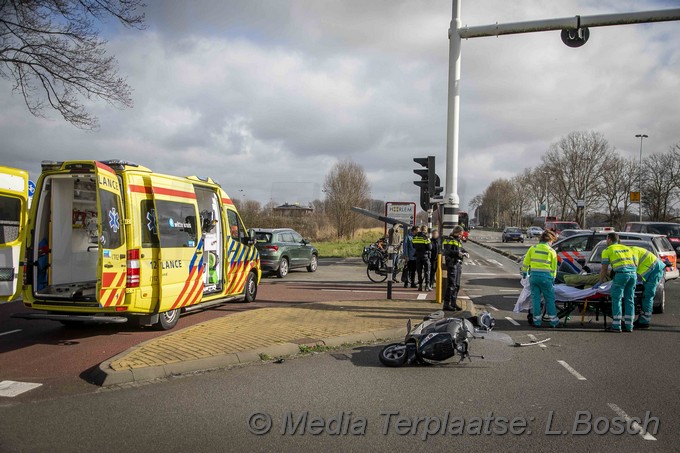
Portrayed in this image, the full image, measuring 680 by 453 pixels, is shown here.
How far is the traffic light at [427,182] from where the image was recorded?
447 inches

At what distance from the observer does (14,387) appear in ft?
18.8

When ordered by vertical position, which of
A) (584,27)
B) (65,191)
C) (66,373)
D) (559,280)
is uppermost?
(584,27)

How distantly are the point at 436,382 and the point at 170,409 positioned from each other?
2.87 metres

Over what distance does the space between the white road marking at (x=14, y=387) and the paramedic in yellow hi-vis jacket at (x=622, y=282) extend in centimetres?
869

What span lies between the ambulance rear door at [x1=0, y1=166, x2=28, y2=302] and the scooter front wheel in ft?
20.1

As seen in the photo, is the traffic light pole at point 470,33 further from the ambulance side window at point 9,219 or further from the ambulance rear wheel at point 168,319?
the ambulance side window at point 9,219

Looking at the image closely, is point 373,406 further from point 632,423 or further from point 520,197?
point 520,197

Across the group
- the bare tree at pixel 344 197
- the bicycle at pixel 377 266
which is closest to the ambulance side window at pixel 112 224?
the bicycle at pixel 377 266

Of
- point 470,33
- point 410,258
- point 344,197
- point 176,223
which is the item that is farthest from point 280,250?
point 344,197

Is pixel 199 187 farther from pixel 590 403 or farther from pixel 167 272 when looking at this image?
pixel 590 403

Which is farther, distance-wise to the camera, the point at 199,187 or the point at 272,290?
the point at 272,290

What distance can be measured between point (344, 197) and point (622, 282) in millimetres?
37818

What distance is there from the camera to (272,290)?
14453 millimetres

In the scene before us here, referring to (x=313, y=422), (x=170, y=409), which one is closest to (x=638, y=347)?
(x=313, y=422)
